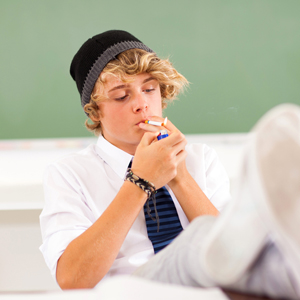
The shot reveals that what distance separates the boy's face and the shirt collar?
0.04 meters

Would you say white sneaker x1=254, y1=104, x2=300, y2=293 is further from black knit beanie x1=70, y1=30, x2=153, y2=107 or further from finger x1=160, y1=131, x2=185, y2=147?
black knit beanie x1=70, y1=30, x2=153, y2=107

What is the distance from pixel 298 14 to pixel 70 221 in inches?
56.6

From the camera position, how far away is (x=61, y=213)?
0.86m

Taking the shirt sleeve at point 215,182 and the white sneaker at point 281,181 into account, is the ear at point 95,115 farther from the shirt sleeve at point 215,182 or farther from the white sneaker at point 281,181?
the white sneaker at point 281,181

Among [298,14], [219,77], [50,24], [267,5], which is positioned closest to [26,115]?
[50,24]

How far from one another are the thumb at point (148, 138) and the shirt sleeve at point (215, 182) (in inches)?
10.3

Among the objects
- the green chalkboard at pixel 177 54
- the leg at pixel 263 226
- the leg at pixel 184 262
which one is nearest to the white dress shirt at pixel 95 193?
the leg at pixel 184 262

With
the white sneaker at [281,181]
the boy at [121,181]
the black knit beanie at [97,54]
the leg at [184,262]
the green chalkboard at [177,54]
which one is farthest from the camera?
the green chalkboard at [177,54]

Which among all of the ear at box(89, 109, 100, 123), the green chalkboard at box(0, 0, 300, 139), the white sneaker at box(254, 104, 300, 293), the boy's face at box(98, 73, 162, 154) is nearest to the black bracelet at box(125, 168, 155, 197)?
the boy's face at box(98, 73, 162, 154)

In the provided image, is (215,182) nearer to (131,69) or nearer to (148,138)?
(148,138)

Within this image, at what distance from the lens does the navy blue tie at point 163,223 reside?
896 mm

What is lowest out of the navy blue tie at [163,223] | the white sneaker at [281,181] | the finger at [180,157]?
the navy blue tie at [163,223]

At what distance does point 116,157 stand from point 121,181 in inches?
3.1

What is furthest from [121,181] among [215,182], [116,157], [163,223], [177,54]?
[177,54]
